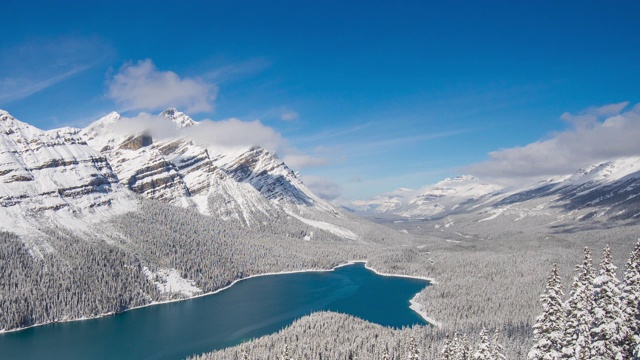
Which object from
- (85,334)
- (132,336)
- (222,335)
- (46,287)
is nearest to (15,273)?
(46,287)

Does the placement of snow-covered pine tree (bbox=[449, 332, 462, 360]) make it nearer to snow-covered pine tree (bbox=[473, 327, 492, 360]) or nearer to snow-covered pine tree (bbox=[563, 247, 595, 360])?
snow-covered pine tree (bbox=[473, 327, 492, 360])

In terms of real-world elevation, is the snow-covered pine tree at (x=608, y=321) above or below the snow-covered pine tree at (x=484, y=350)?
above

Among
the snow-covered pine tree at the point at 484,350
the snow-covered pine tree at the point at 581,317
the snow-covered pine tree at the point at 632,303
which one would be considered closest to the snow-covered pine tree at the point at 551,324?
the snow-covered pine tree at the point at 581,317

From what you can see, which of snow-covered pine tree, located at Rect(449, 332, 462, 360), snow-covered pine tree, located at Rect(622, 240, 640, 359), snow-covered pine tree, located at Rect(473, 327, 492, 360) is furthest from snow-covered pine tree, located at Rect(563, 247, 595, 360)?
snow-covered pine tree, located at Rect(449, 332, 462, 360)

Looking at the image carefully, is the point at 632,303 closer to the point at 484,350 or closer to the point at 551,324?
the point at 551,324

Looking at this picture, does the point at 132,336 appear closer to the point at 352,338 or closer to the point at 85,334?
the point at 85,334

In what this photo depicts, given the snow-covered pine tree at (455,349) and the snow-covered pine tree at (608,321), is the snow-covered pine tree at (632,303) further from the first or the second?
the snow-covered pine tree at (455,349)

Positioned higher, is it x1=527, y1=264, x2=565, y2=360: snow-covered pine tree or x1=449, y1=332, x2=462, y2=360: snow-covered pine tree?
x1=527, y1=264, x2=565, y2=360: snow-covered pine tree
